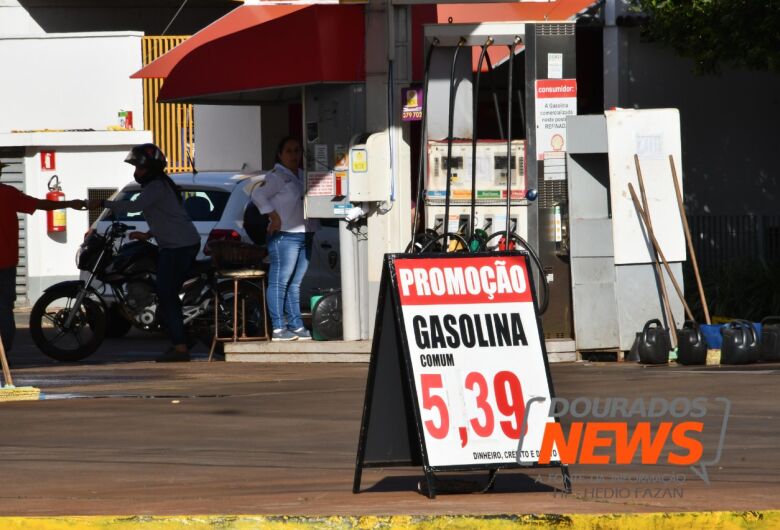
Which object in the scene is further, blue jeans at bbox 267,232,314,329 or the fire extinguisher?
the fire extinguisher

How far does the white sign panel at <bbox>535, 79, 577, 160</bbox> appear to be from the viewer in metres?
13.6

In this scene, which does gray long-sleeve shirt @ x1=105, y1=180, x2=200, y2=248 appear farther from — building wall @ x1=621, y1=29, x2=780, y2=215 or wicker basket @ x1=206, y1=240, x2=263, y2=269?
building wall @ x1=621, y1=29, x2=780, y2=215

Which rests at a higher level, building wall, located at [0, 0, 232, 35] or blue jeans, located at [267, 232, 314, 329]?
building wall, located at [0, 0, 232, 35]

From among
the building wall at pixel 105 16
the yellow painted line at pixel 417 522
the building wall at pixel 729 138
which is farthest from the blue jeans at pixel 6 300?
the building wall at pixel 105 16

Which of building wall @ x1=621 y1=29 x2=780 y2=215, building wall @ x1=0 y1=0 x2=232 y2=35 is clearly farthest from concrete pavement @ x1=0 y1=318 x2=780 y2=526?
building wall @ x1=0 y1=0 x2=232 y2=35

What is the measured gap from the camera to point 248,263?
562 inches

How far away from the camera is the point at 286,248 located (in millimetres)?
14117

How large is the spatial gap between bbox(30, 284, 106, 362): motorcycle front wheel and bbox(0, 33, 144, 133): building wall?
12685 mm

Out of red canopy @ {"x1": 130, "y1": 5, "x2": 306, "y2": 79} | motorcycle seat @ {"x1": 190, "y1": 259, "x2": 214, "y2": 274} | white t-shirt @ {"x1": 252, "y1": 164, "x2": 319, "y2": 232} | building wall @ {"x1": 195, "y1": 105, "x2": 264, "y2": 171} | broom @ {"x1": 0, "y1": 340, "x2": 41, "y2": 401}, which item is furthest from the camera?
building wall @ {"x1": 195, "y1": 105, "x2": 264, "y2": 171}

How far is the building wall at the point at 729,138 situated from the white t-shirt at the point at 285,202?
9951 mm

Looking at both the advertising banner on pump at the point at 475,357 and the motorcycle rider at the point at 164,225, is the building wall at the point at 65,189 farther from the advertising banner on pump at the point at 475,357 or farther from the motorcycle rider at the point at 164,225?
the advertising banner on pump at the point at 475,357

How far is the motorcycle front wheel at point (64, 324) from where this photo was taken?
14250mm

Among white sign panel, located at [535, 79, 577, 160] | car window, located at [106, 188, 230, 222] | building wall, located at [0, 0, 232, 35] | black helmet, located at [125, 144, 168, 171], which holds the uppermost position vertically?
building wall, located at [0, 0, 232, 35]

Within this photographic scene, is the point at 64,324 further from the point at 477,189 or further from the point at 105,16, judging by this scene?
the point at 105,16
